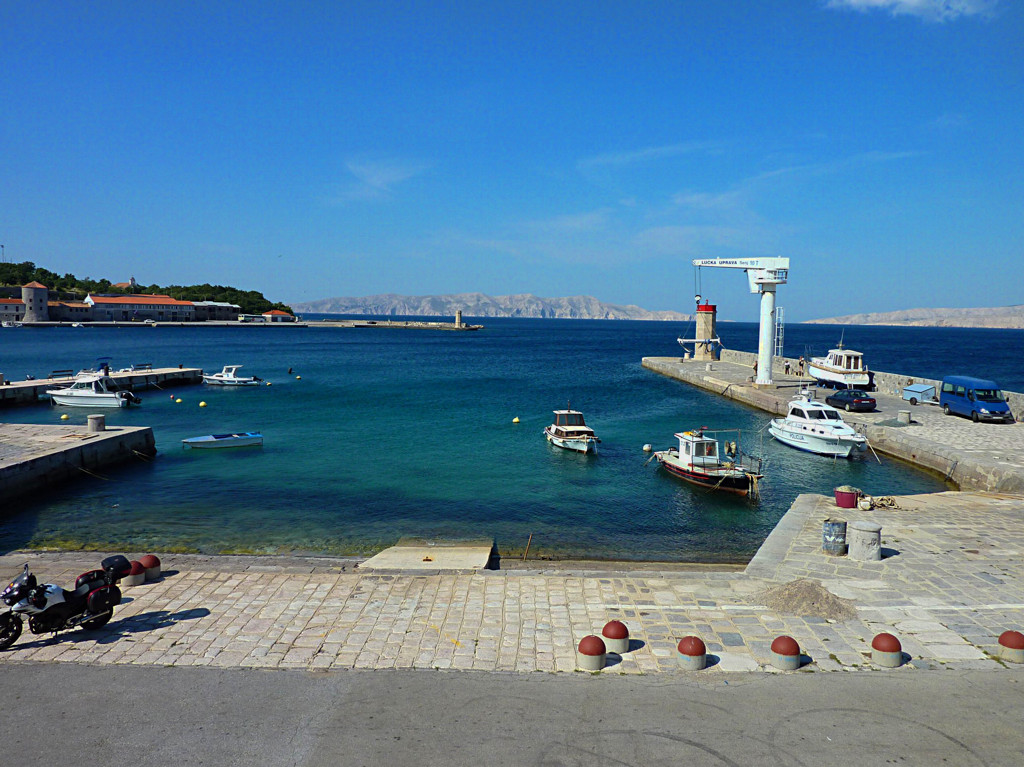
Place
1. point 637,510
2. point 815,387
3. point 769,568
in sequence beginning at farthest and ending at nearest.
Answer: point 815,387
point 637,510
point 769,568

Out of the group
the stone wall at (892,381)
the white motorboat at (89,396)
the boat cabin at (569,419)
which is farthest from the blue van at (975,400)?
the white motorboat at (89,396)

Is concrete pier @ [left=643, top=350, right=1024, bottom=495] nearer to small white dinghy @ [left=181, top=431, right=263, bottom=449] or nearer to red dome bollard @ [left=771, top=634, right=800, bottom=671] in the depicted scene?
red dome bollard @ [left=771, top=634, right=800, bottom=671]

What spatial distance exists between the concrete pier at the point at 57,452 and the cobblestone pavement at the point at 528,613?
31.9 feet

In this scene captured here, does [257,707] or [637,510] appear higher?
[257,707]

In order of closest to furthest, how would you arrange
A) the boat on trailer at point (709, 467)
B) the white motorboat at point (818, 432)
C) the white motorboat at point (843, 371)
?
the boat on trailer at point (709, 467) < the white motorboat at point (818, 432) < the white motorboat at point (843, 371)

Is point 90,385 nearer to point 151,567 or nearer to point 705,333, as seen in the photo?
point 151,567

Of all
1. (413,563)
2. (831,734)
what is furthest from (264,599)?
(831,734)

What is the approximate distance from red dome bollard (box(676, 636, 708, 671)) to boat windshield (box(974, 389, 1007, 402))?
30844mm

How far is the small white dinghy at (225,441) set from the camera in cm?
3209

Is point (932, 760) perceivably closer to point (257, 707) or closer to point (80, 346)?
point (257, 707)

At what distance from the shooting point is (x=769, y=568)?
13.4 metres

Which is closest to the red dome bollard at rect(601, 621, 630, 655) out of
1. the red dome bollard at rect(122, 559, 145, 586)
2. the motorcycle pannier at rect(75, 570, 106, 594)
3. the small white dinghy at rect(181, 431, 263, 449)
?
the motorcycle pannier at rect(75, 570, 106, 594)

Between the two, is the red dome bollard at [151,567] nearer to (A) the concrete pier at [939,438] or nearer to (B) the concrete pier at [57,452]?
(B) the concrete pier at [57,452]

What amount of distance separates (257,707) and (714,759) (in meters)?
5.57
